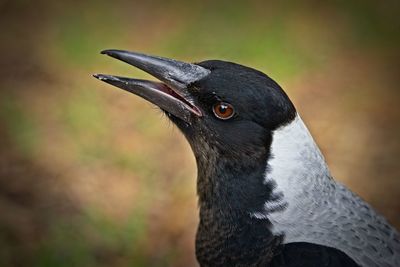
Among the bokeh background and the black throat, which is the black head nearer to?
Result: the black throat

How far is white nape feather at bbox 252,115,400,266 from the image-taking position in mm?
3072

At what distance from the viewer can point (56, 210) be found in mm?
4871

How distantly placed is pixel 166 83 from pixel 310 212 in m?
0.80

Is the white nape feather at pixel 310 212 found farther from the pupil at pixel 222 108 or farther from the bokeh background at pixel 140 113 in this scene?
the bokeh background at pixel 140 113

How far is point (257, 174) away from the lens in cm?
315

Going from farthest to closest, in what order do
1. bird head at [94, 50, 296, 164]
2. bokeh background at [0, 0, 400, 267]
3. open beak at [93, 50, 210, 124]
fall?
bokeh background at [0, 0, 400, 267] < open beak at [93, 50, 210, 124] < bird head at [94, 50, 296, 164]

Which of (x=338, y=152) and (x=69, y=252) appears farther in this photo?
(x=338, y=152)

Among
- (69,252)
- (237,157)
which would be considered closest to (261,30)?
(69,252)

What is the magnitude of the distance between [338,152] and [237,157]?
101 inches

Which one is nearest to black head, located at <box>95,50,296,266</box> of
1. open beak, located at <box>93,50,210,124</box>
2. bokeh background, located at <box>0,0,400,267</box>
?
open beak, located at <box>93,50,210,124</box>

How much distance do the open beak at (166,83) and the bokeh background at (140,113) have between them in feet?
4.91

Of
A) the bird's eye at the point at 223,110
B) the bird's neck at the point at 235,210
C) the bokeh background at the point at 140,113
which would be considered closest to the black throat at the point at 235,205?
the bird's neck at the point at 235,210

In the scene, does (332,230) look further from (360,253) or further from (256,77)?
(256,77)

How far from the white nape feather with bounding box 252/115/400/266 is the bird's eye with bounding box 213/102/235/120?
0.20m
